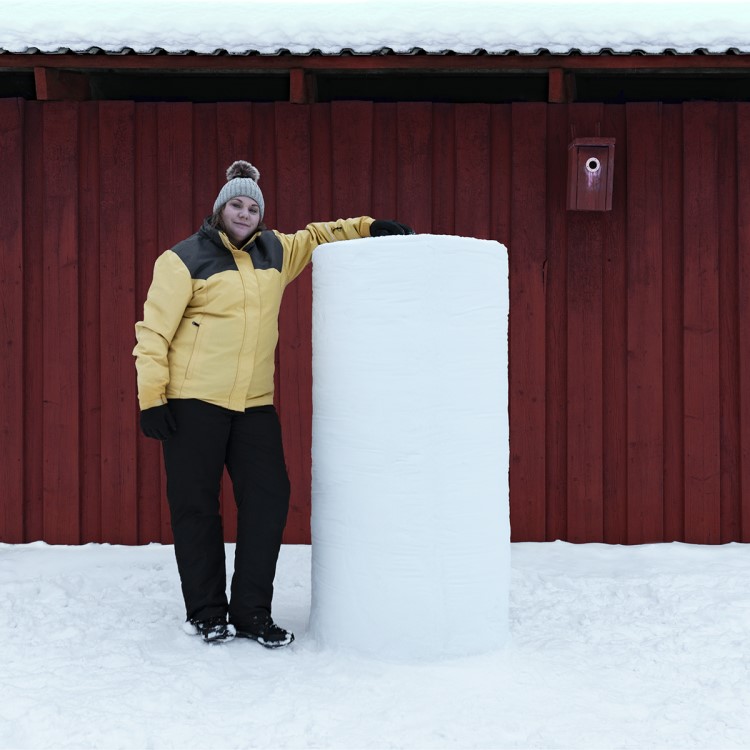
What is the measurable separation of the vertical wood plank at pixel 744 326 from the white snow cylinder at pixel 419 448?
2.30 metres

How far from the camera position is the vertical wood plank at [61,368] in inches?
179

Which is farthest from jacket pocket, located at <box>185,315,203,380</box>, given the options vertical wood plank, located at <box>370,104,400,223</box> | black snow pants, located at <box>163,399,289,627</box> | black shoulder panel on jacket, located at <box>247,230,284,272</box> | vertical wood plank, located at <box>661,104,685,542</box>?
vertical wood plank, located at <box>661,104,685,542</box>

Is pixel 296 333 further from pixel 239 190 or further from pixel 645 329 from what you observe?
pixel 645 329

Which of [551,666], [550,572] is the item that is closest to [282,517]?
[551,666]

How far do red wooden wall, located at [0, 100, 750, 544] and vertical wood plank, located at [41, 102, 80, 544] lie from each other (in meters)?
0.01

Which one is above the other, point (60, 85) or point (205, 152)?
point (60, 85)

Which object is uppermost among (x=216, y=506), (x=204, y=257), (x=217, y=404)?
(x=204, y=257)

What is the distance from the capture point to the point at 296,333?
455 centimetres

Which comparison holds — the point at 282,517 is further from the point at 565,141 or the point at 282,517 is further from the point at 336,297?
the point at 565,141

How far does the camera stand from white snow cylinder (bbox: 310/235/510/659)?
2740 mm

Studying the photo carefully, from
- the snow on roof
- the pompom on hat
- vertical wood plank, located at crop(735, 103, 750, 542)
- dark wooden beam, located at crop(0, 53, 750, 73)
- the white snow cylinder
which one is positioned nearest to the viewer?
the white snow cylinder

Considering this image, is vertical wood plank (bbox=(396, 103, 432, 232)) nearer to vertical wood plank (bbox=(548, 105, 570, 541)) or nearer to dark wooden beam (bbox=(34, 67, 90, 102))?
vertical wood plank (bbox=(548, 105, 570, 541))

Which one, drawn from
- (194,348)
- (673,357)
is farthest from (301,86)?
(673,357)

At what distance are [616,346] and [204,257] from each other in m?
2.58
